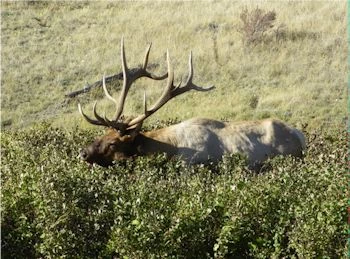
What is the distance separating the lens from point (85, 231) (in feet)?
19.5

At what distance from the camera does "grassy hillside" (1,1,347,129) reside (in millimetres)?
16688

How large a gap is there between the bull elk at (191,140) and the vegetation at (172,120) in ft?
1.03

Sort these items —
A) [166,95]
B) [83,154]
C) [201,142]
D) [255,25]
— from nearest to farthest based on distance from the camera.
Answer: [83,154] → [201,142] → [166,95] → [255,25]

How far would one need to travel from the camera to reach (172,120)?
39.6 ft

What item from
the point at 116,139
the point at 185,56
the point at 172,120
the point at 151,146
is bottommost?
the point at 185,56

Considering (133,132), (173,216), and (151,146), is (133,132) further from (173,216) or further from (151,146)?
(173,216)

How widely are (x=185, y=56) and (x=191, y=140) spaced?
41.9 feet

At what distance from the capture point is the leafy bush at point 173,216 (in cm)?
552

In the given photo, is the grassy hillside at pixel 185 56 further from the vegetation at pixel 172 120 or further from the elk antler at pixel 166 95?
the elk antler at pixel 166 95

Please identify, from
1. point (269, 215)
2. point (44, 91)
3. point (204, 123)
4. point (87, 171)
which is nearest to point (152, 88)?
point (44, 91)

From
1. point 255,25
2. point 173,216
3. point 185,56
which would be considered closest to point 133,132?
point 173,216

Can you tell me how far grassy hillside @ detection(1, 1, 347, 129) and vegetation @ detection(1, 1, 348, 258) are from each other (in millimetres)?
56

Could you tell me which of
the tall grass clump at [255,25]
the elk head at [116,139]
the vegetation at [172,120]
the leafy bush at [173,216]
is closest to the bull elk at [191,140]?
the elk head at [116,139]

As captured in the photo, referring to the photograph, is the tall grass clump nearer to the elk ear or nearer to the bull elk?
the bull elk
